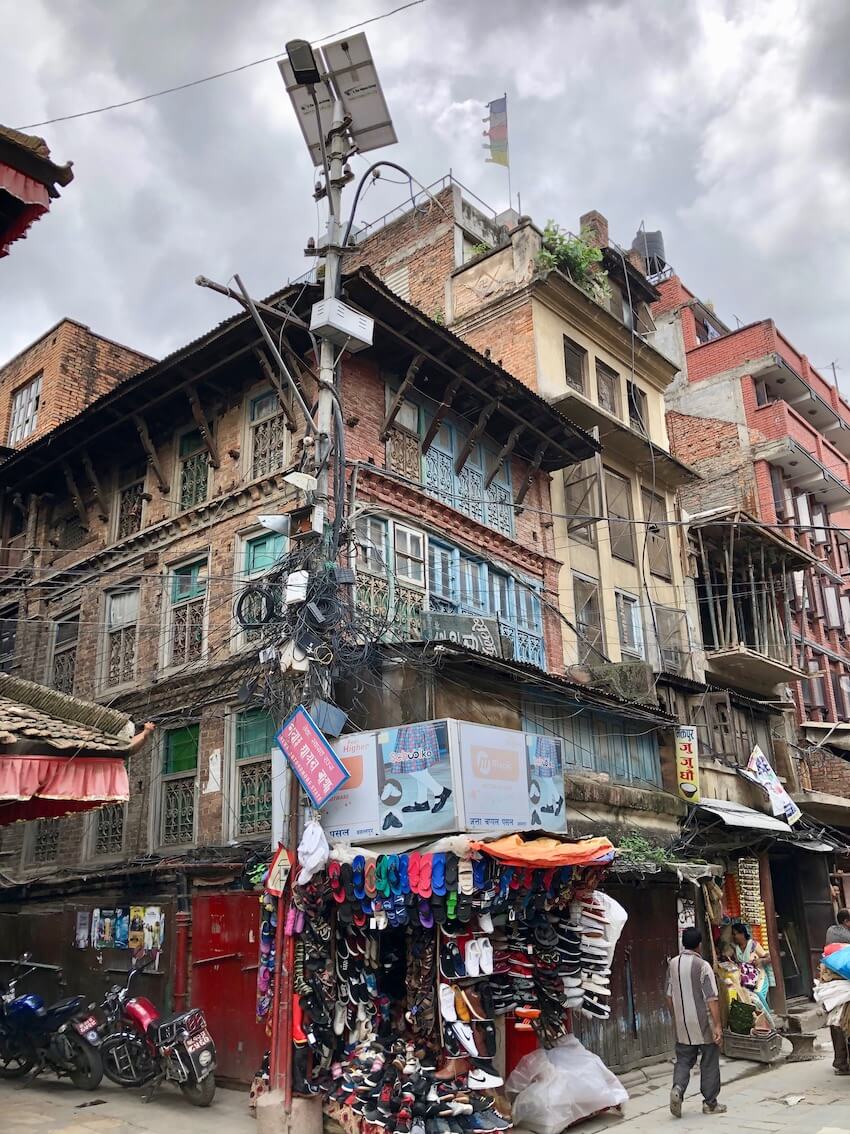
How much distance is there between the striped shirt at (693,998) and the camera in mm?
9719

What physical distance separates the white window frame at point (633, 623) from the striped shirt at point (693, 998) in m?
10.0

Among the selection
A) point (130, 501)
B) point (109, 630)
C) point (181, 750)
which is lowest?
point (181, 750)

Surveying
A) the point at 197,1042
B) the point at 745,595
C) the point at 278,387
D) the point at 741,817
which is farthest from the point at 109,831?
the point at 745,595

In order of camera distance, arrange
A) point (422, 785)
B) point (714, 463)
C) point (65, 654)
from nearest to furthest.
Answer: point (422, 785) → point (65, 654) → point (714, 463)

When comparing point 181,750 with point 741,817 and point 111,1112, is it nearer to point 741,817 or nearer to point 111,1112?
point 111,1112

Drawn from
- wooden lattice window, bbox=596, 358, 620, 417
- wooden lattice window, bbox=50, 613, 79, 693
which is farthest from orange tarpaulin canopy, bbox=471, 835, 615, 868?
wooden lattice window, bbox=596, 358, 620, 417

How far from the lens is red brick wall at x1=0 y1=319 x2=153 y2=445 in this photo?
2080 cm

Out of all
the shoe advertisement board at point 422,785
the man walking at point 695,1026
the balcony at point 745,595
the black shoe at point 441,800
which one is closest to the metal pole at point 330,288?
the shoe advertisement board at point 422,785

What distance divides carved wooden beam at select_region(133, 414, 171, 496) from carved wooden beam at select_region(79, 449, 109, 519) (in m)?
1.37

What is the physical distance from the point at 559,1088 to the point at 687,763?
8.44 m

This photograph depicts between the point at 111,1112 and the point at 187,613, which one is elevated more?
the point at 187,613

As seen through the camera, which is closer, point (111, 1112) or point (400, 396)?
point (111, 1112)

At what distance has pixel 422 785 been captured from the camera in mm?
10414

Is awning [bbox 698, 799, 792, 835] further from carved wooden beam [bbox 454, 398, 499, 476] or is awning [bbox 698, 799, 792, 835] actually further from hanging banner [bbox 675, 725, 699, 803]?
carved wooden beam [bbox 454, 398, 499, 476]
